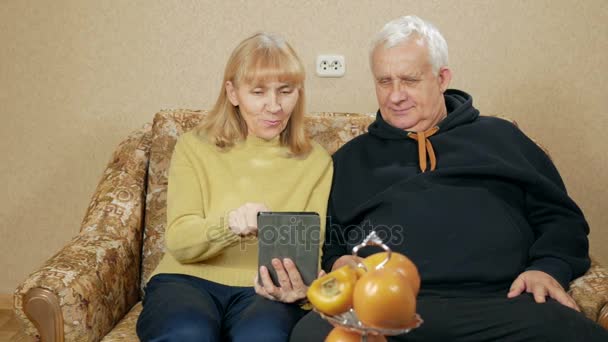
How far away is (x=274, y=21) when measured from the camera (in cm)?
270

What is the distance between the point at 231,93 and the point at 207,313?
66cm

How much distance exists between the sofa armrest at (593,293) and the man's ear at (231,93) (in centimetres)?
104

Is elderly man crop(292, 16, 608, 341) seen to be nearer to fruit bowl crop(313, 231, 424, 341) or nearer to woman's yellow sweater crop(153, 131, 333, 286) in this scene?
woman's yellow sweater crop(153, 131, 333, 286)

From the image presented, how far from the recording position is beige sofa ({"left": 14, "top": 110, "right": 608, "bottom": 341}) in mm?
1663

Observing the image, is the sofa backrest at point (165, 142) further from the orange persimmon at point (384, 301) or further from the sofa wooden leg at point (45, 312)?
the orange persimmon at point (384, 301)

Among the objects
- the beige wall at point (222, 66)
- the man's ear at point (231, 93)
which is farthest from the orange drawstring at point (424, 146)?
the beige wall at point (222, 66)

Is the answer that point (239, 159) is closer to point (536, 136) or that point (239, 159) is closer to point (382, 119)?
point (382, 119)

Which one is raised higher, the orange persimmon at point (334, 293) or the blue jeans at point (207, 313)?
the orange persimmon at point (334, 293)

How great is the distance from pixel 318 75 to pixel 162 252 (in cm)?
98

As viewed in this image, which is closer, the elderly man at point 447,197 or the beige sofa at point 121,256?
the beige sofa at point 121,256

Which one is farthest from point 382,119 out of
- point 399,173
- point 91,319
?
point 91,319

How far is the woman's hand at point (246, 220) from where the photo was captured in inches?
66.5

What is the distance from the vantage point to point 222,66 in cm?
274

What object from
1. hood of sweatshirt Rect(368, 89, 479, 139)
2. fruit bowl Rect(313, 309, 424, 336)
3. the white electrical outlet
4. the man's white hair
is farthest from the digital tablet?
the white electrical outlet
